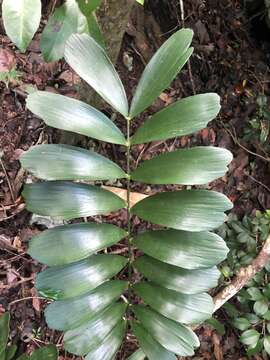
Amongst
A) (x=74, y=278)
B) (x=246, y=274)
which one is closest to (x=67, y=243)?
(x=74, y=278)

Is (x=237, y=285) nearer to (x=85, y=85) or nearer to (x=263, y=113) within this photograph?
(x=85, y=85)

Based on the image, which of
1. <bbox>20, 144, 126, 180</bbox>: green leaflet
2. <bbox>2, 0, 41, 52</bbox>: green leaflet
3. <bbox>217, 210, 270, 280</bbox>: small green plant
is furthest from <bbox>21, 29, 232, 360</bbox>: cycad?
<bbox>217, 210, 270, 280</bbox>: small green plant

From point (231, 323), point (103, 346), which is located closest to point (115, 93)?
point (103, 346)

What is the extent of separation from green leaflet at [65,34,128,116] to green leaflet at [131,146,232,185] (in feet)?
0.55

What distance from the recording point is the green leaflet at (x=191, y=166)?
3.06 ft

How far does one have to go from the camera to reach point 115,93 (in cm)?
104

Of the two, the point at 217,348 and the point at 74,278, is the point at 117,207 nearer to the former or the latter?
the point at 74,278

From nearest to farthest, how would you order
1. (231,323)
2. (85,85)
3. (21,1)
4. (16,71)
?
(21,1), (85,85), (16,71), (231,323)

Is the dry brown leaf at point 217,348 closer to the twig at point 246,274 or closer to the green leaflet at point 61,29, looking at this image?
the twig at point 246,274

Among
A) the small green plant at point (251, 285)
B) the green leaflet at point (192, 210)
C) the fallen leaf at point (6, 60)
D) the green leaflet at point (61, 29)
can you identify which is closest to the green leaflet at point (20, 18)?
the green leaflet at point (61, 29)

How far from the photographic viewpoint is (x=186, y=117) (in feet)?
3.17

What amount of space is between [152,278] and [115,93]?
1.40 feet

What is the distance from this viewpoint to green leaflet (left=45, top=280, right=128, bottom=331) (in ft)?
3.29

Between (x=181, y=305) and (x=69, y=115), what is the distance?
49 cm
